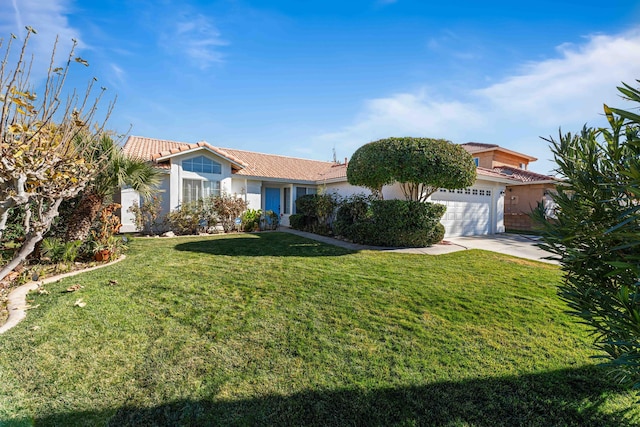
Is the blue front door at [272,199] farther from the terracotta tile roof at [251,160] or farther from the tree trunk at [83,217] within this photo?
the tree trunk at [83,217]

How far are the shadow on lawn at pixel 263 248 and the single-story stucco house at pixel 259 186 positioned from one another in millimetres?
4529

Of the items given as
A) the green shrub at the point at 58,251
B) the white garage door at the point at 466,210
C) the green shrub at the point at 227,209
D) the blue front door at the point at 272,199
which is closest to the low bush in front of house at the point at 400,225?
the white garage door at the point at 466,210

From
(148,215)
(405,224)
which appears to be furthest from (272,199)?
(405,224)

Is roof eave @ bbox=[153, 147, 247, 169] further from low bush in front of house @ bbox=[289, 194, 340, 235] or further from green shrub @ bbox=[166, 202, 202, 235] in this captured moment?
low bush in front of house @ bbox=[289, 194, 340, 235]

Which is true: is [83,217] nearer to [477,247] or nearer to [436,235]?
[436,235]

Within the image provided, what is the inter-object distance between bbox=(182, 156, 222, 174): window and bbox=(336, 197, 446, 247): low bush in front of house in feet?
28.6

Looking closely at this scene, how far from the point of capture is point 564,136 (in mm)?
2703

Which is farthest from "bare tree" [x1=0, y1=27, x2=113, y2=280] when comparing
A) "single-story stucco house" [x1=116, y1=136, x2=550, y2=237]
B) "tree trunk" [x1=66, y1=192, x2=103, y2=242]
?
"single-story stucco house" [x1=116, y1=136, x2=550, y2=237]

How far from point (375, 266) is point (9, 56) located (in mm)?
8193

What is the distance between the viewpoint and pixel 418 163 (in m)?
10.7

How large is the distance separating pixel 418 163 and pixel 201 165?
11315mm

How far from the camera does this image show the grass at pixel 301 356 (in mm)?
2867

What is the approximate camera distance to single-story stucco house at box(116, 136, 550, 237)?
1453 cm

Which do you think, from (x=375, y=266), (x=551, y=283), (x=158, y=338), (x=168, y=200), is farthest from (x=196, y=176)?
(x=551, y=283)
